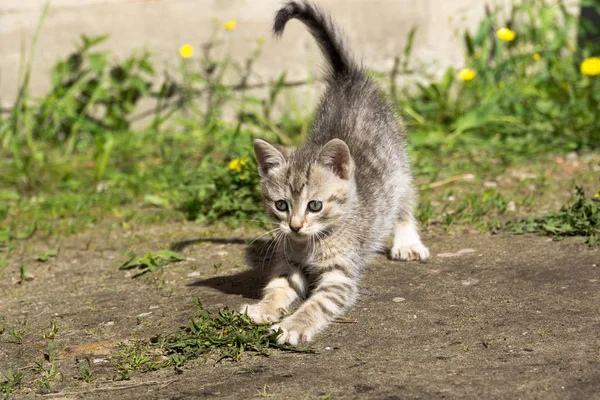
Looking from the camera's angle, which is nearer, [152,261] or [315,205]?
[315,205]

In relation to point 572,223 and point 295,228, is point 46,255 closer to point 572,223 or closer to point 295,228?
point 295,228

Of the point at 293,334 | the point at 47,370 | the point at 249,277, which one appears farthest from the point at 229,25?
the point at 47,370

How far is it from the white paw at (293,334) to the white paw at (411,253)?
114 cm

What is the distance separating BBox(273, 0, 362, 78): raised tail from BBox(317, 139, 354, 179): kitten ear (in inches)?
33.1

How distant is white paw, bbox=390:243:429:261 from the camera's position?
446cm

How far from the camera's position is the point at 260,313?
3709 mm

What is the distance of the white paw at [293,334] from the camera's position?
3.41 m

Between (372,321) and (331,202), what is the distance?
2.23ft

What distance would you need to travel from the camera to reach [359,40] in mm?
7238

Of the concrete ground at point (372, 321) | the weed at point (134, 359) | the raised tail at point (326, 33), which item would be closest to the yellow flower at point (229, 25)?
the raised tail at point (326, 33)

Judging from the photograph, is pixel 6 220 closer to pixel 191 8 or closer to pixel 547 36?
pixel 191 8

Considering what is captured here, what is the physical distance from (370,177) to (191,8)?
11.2ft

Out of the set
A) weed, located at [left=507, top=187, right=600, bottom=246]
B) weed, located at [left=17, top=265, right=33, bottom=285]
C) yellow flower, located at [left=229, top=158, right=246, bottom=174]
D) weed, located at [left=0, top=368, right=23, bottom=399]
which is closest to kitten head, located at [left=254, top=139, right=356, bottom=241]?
yellow flower, located at [left=229, top=158, right=246, bottom=174]

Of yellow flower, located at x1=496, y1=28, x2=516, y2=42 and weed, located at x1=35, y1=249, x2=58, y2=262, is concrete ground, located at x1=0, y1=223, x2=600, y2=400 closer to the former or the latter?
weed, located at x1=35, y1=249, x2=58, y2=262
